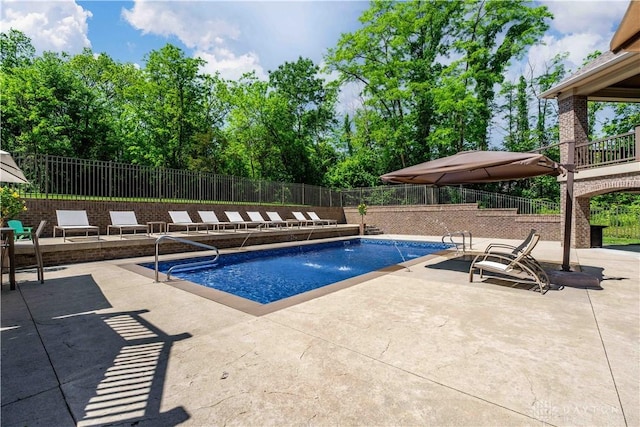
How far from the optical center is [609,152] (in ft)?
36.5

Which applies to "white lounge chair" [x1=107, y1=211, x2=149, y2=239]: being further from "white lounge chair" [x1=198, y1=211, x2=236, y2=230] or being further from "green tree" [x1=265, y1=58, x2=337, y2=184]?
"green tree" [x1=265, y1=58, x2=337, y2=184]

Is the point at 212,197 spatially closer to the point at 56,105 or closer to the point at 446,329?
the point at 446,329

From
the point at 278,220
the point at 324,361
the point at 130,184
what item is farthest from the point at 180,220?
the point at 324,361

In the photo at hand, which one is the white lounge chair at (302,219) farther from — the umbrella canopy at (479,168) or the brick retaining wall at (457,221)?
the umbrella canopy at (479,168)

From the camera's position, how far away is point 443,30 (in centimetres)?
2358

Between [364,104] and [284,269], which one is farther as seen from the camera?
[364,104]

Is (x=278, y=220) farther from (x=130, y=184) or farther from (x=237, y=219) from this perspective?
(x=130, y=184)

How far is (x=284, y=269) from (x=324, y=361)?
578 cm

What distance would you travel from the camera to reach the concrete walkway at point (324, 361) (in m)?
1.94

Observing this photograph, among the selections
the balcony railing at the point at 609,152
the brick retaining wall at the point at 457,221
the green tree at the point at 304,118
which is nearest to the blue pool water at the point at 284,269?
the brick retaining wall at the point at 457,221

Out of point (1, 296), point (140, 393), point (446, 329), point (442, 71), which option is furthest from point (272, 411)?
point (442, 71)

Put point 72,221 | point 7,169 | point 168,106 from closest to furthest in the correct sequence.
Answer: point 7,169 < point 72,221 < point 168,106

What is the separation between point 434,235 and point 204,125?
64.7ft

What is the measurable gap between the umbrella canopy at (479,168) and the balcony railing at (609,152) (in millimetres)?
5441
